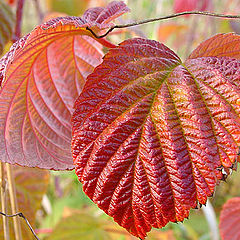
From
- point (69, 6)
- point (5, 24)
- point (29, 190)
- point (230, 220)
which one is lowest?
point (230, 220)

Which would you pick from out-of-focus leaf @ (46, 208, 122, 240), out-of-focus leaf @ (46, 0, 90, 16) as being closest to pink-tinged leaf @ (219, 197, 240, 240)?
out-of-focus leaf @ (46, 208, 122, 240)

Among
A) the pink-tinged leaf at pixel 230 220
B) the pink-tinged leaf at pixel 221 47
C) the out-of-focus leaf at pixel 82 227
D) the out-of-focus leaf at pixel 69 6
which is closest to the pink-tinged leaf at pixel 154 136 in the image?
the pink-tinged leaf at pixel 221 47

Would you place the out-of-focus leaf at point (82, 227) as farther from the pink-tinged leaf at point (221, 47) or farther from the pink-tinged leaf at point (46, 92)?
the pink-tinged leaf at point (221, 47)


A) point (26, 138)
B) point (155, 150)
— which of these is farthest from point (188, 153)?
point (26, 138)

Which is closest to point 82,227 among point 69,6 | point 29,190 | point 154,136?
point 29,190

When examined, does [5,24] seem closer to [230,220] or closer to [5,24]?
[5,24]

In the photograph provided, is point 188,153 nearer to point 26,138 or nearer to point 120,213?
point 120,213

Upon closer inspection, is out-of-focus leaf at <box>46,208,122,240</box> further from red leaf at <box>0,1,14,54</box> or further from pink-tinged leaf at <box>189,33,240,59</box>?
pink-tinged leaf at <box>189,33,240,59</box>
